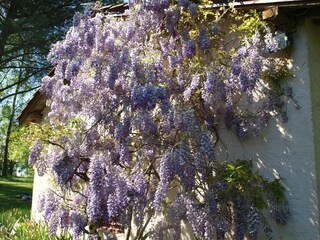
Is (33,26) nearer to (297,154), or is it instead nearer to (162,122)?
(162,122)

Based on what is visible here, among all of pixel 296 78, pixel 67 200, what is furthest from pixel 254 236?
pixel 67 200

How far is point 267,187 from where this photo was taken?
459cm

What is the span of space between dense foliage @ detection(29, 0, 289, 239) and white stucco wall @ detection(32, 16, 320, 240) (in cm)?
13

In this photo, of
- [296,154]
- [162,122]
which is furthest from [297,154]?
[162,122]

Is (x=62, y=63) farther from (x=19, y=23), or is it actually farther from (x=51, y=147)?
(x=19, y=23)

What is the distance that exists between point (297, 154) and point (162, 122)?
5.06 feet

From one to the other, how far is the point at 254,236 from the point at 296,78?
5.94ft

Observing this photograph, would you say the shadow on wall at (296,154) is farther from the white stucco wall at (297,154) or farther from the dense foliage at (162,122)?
the dense foliage at (162,122)

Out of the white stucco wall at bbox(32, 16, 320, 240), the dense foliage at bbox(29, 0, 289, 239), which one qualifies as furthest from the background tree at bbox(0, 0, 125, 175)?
the white stucco wall at bbox(32, 16, 320, 240)

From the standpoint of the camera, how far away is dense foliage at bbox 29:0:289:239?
14.7 ft

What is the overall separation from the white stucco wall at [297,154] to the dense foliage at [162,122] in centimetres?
13

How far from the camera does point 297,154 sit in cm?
464

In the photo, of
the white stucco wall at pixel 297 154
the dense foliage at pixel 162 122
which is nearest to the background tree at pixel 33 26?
the dense foliage at pixel 162 122

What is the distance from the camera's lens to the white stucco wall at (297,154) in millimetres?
4484
